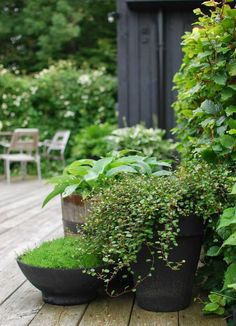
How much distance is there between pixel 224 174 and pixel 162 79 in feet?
15.2

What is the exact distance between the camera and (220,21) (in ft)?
7.54

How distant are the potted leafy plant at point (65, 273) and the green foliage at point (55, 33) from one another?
1237cm

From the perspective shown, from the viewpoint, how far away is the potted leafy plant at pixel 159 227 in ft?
6.72

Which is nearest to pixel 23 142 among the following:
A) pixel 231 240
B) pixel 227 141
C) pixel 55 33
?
pixel 227 141

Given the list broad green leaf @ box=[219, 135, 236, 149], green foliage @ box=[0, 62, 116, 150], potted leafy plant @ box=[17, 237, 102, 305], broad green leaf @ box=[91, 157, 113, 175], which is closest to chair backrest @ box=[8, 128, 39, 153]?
green foliage @ box=[0, 62, 116, 150]

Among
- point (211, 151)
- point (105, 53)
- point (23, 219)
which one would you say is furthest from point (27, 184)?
point (105, 53)

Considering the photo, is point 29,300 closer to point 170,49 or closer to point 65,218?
point 65,218

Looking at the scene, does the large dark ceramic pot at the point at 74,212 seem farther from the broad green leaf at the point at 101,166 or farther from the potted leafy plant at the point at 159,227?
the potted leafy plant at the point at 159,227

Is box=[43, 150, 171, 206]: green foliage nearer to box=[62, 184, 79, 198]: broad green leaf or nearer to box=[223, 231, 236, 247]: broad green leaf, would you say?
box=[62, 184, 79, 198]: broad green leaf

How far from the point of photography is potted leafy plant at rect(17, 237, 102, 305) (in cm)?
225

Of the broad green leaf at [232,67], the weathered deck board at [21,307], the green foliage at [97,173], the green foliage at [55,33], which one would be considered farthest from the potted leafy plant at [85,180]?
the green foliage at [55,33]

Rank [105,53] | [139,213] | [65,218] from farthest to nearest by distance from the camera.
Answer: [105,53], [65,218], [139,213]

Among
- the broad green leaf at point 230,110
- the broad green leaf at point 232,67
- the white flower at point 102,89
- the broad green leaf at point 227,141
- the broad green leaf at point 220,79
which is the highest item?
the broad green leaf at point 232,67

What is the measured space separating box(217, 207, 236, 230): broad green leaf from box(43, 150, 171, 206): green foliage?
2.05 feet
